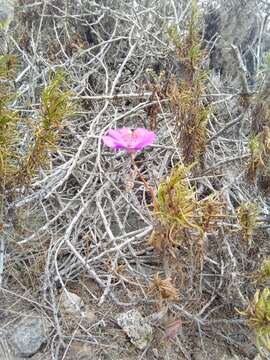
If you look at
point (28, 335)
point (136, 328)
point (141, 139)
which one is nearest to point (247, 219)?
point (141, 139)

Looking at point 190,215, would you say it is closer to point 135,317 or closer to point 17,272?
point 135,317

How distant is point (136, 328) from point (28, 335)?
378 millimetres

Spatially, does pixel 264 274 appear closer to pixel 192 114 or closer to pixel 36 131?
pixel 192 114

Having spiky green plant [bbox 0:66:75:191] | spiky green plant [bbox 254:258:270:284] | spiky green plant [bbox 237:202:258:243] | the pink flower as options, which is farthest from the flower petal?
spiky green plant [bbox 254:258:270:284]

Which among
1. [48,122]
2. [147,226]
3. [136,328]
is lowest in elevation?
[136,328]

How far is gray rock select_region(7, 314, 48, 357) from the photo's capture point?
1.70 metres

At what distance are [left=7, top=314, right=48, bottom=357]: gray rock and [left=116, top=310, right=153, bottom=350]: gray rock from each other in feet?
0.90

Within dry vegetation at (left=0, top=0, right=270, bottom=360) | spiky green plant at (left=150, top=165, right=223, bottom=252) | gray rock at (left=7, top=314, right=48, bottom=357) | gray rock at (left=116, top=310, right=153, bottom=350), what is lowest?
gray rock at (left=116, top=310, right=153, bottom=350)

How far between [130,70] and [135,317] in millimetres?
1615

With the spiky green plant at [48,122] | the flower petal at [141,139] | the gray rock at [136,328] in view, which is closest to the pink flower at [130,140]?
the flower petal at [141,139]

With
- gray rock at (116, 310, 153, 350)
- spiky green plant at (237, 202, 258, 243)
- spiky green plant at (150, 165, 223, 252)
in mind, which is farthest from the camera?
gray rock at (116, 310, 153, 350)

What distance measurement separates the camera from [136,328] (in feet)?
5.81

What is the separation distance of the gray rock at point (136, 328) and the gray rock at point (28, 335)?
0.90 feet

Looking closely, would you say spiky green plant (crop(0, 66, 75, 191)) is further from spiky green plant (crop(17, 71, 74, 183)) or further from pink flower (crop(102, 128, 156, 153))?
pink flower (crop(102, 128, 156, 153))
